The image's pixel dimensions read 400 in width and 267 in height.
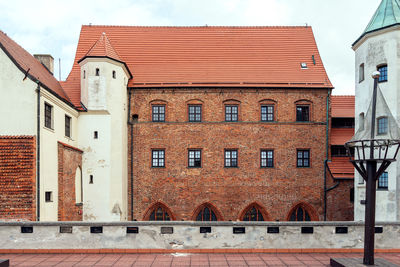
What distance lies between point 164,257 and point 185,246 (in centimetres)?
83

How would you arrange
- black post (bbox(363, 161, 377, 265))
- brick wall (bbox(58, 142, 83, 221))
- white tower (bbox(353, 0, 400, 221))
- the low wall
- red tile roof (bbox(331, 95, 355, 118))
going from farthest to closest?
red tile roof (bbox(331, 95, 355, 118)) → brick wall (bbox(58, 142, 83, 221)) → white tower (bbox(353, 0, 400, 221)) → the low wall → black post (bbox(363, 161, 377, 265))

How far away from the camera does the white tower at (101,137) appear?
21469 millimetres

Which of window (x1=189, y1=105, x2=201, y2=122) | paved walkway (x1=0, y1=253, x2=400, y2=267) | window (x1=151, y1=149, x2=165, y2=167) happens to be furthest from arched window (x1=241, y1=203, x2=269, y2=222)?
paved walkway (x1=0, y1=253, x2=400, y2=267)

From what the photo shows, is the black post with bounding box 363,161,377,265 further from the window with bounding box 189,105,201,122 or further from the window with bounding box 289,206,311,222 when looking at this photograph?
the window with bounding box 189,105,201,122

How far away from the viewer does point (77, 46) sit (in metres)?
25.8

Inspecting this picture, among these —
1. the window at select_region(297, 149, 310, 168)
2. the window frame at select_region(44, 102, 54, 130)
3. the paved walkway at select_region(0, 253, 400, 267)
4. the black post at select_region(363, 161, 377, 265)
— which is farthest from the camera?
the window at select_region(297, 149, 310, 168)

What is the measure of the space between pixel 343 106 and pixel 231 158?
9.05 m

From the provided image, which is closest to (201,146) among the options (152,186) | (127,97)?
(152,186)

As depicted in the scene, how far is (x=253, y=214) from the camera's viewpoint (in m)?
23.2

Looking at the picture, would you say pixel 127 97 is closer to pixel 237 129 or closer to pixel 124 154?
pixel 124 154

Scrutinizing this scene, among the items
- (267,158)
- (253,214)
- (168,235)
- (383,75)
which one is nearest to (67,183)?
(168,235)

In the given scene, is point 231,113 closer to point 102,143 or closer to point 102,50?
point 102,143

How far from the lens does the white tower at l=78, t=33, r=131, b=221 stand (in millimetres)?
21469

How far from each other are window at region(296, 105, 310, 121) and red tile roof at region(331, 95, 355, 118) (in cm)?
199
